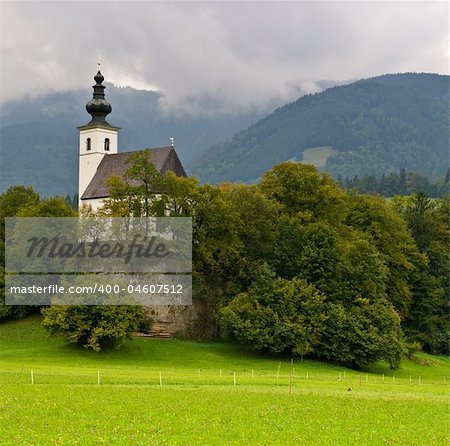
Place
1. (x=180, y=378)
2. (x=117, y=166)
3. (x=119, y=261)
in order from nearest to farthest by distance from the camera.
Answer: (x=180, y=378) < (x=119, y=261) < (x=117, y=166)

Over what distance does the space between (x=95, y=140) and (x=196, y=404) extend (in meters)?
64.2

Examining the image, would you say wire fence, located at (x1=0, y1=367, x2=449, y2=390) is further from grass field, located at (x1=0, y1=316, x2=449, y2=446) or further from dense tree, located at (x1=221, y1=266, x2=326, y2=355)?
dense tree, located at (x1=221, y1=266, x2=326, y2=355)

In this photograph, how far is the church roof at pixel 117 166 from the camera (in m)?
79.1

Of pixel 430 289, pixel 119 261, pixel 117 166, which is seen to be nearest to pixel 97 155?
pixel 117 166

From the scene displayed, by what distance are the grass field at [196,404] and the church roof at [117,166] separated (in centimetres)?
2808

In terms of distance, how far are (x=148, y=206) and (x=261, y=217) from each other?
8.57 m

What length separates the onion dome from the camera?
295ft

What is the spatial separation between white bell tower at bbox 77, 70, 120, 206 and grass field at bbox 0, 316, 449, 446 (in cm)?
3811

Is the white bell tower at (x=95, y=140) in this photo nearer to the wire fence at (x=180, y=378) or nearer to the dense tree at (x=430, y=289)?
the dense tree at (x=430, y=289)

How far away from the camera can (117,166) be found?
84312 mm

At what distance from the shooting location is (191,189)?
61.7m

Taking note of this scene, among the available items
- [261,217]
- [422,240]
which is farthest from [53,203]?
[422,240]

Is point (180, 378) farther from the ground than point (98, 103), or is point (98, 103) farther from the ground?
point (98, 103)

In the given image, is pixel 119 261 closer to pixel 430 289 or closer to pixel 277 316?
pixel 277 316
